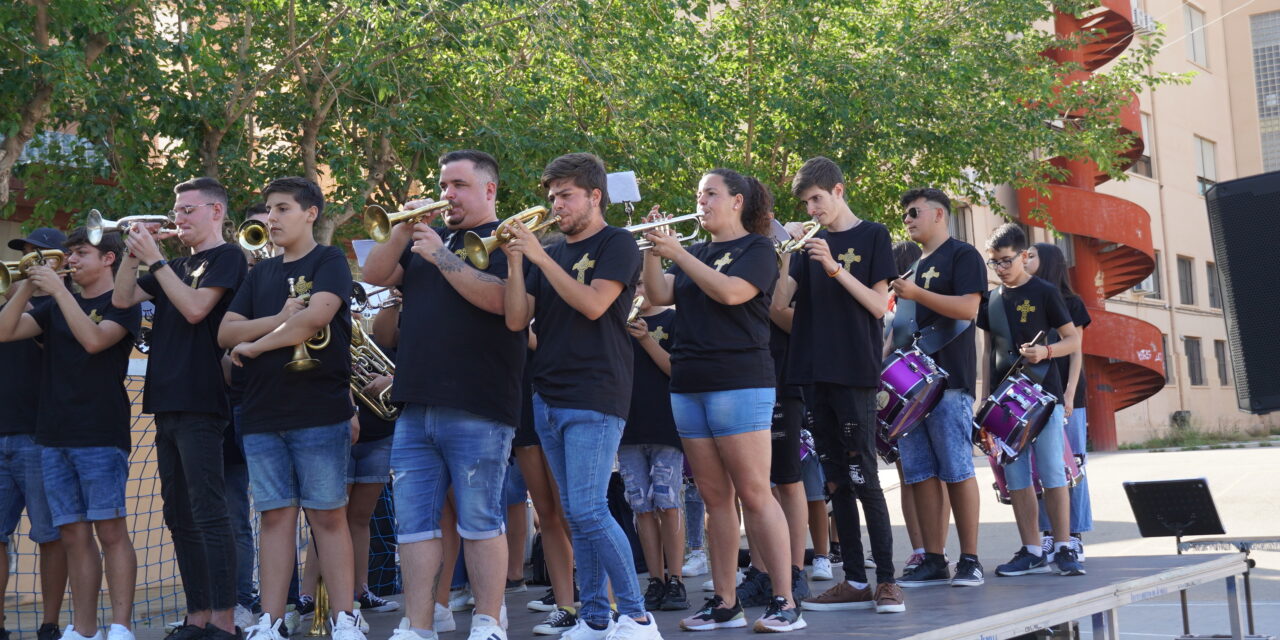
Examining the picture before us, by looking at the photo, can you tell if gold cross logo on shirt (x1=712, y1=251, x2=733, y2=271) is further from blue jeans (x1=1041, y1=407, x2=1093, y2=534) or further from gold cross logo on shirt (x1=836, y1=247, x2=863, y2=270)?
blue jeans (x1=1041, y1=407, x2=1093, y2=534)

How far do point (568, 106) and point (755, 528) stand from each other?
819 centimetres

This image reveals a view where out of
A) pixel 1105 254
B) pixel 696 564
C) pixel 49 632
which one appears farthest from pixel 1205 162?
pixel 49 632

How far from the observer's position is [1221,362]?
38.2 m

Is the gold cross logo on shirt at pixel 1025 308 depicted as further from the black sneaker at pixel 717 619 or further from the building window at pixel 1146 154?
the building window at pixel 1146 154

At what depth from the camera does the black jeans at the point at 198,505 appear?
5.39m

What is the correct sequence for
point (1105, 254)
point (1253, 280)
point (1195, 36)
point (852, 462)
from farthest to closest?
point (1195, 36) → point (1105, 254) → point (852, 462) → point (1253, 280)

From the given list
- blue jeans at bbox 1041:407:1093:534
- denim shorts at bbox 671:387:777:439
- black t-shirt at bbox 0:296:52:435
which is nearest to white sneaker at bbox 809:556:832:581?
blue jeans at bbox 1041:407:1093:534

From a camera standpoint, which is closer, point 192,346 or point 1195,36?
point 192,346

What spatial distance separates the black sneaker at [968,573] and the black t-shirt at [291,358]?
3.14 m

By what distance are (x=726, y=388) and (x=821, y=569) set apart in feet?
9.10

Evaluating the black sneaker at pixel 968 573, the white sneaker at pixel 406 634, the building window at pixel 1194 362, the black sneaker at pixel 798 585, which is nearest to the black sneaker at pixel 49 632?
the white sneaker at pixel 406 634

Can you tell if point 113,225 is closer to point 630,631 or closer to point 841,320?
point 630,631

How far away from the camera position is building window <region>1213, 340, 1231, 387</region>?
3772 centimetres

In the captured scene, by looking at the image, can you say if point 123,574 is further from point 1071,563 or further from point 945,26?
point 945,26
